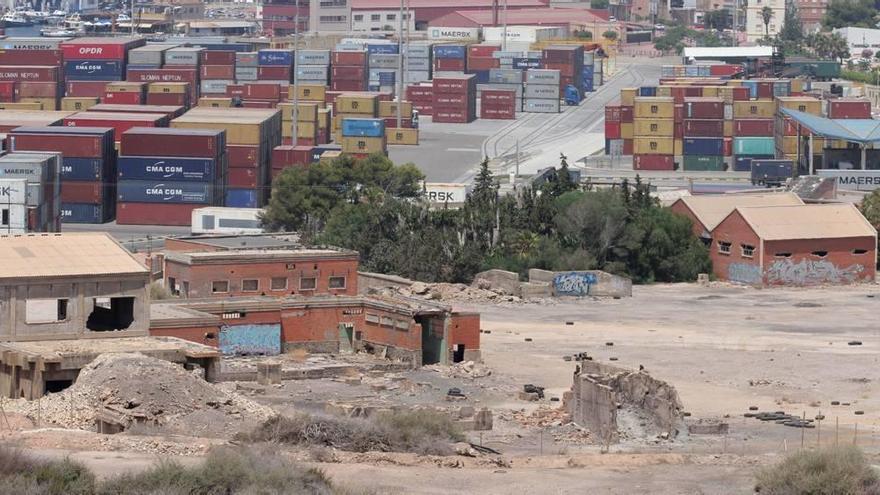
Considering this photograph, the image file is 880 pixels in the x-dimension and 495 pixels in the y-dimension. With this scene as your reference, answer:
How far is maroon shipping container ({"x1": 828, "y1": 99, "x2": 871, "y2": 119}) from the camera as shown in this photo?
115 metres

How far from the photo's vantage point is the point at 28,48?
13538 centimetres

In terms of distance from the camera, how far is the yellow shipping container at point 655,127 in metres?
110

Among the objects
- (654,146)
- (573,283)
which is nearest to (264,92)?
(654,146)

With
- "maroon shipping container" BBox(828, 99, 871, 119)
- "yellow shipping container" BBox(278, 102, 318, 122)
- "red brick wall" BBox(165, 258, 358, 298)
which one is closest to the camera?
"red brick wall" BBox(165, 258, 358, 298)

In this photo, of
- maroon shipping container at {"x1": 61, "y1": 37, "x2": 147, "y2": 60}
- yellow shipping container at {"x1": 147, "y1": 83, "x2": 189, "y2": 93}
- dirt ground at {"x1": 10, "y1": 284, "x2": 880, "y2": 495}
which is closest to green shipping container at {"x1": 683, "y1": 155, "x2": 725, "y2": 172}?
yellow shipping container at {"x1": 147, "y1": 83, "x2": 189, "y2": 93}

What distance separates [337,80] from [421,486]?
10526cm

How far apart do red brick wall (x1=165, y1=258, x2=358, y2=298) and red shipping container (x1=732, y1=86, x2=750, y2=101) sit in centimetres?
6100

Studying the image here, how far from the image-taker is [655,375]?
167 ft

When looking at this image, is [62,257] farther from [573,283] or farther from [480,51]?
[480,51]

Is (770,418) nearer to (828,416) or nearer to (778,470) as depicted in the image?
(828,416)

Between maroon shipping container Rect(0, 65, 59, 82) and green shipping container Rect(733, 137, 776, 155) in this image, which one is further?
maroon shipping container Rect(0, 65, 59, 82)

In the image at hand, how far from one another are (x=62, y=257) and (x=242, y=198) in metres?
46.6

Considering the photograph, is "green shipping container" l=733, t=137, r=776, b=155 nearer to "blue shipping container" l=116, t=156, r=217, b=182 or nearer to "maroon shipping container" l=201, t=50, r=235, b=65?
"blue shipping container" l=116, t=156, r=217, b=182

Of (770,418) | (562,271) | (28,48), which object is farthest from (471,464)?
(28,48)
